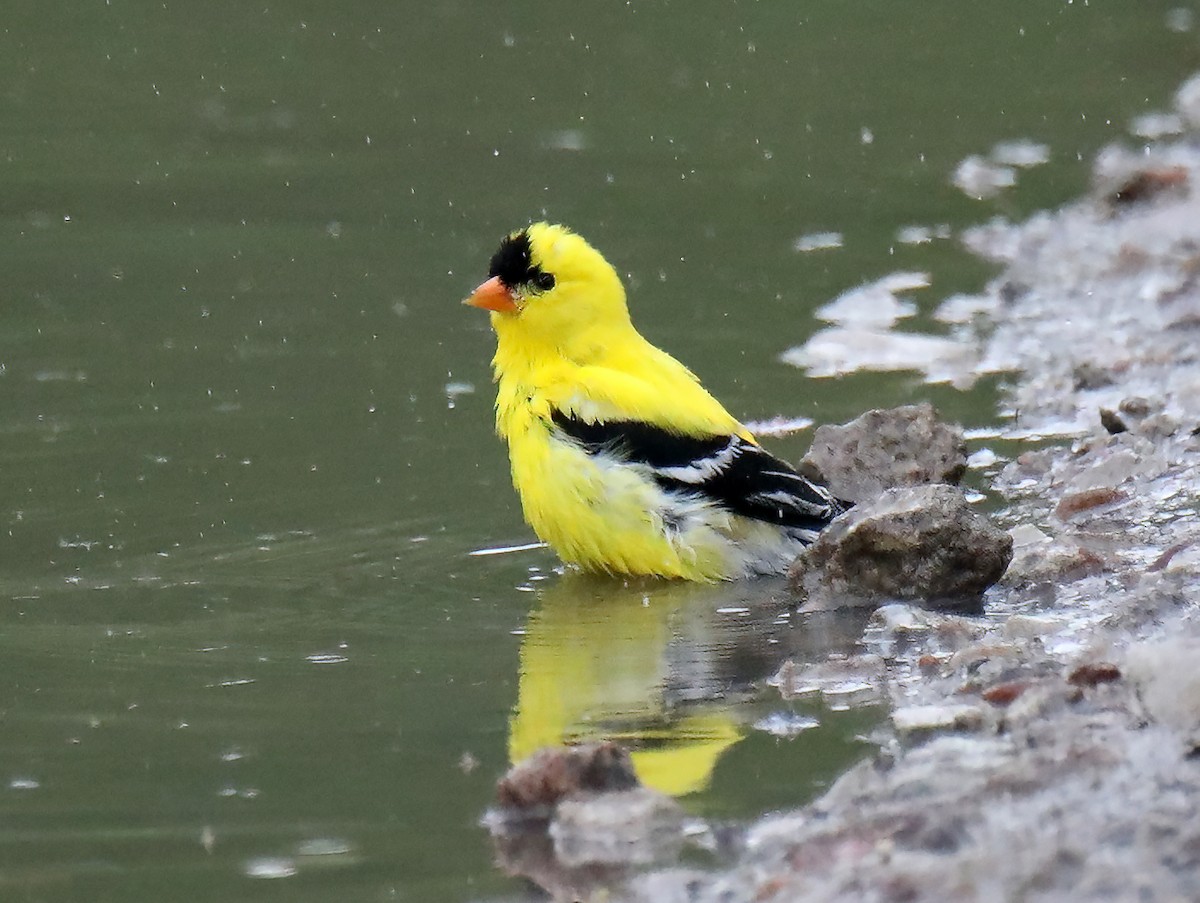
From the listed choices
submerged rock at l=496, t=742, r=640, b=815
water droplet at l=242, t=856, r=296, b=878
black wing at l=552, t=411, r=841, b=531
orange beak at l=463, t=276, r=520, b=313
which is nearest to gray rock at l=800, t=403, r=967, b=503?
black wing at l=552, t=411, r=841, b=531

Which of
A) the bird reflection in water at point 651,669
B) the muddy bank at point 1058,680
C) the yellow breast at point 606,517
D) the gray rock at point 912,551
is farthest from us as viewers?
the yellow breast at point 606,517

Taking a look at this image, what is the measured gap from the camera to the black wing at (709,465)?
259 inches

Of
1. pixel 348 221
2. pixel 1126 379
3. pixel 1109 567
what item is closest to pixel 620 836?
pixel 1109 567

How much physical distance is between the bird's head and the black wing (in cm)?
46

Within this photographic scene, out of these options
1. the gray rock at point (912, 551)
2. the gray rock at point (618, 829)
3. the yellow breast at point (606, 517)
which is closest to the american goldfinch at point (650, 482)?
the yellow breast at point (606, 517)

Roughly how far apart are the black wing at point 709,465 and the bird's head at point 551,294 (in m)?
0.46

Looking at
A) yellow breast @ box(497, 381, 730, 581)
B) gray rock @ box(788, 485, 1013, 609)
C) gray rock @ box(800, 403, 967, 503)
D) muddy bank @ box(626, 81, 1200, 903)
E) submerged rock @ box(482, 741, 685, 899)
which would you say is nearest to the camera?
muddy bank @ box(626, 81, 1200, 903)

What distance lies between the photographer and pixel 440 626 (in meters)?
5.87

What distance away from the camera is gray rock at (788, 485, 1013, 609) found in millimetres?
5910

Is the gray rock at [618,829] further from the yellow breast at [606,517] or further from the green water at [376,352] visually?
the yellow breast at [606,517]

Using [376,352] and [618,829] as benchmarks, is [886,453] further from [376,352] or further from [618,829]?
[618,829]

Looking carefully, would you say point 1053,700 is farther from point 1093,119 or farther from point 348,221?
point 1093,119

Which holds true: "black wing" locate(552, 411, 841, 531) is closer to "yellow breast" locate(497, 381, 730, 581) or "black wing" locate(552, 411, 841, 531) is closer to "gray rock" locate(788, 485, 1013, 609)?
"yellow breast" locate(497, 381, 730, 581)

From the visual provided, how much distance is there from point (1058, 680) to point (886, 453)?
8.54 ft
